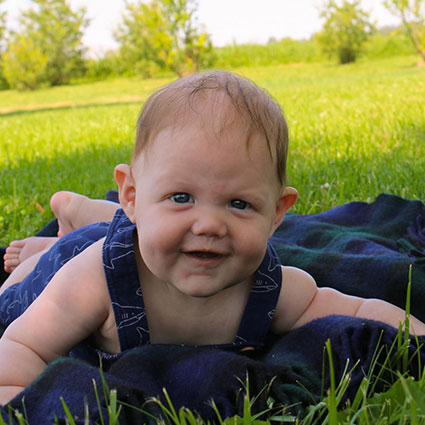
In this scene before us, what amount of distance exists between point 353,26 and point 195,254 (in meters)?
33.4

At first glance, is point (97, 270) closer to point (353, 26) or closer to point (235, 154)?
point (235, 154)

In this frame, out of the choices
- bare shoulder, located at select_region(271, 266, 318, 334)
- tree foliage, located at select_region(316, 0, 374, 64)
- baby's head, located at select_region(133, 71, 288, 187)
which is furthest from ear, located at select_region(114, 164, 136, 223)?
tree foliage, located at select_region(316, 0, 374, 64)

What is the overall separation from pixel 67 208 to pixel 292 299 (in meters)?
1.55

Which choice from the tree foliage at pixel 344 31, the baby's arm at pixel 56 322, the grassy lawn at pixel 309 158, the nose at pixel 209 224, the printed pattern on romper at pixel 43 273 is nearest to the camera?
the nose at pixel 209 224

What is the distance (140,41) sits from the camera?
127 feet

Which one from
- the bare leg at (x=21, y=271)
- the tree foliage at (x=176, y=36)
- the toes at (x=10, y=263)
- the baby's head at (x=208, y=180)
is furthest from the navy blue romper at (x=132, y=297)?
the tree foliage at (x=176, y=36)

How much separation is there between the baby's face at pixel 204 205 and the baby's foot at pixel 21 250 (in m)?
1.48

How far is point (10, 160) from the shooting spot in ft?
19.4

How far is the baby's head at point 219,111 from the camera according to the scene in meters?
1.74

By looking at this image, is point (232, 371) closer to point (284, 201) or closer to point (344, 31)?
point (284, 201)

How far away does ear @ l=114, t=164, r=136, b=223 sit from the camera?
196 centimetres

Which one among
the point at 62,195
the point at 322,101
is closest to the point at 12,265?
the point at 62,195

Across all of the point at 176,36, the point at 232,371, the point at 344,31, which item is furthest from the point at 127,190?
the point at 344,31

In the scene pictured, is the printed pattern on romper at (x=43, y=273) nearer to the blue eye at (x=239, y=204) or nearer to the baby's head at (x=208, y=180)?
the baby's head at (x=208, y=180)
